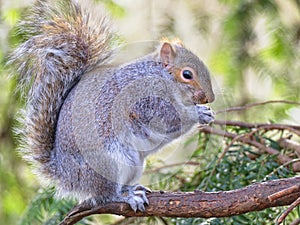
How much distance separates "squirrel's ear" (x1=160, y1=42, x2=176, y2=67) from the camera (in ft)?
5.05

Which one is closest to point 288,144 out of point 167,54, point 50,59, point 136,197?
point 167,54

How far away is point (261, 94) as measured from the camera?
7.76 ft

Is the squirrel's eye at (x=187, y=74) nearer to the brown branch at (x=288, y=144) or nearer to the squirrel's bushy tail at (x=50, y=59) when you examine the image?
the squirrel's bushy tail at (x=50, y=59)

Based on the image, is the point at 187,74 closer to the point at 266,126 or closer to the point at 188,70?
the point at 188,70

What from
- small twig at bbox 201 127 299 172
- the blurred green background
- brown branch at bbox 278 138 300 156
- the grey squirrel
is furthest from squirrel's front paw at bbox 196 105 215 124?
the blurred green background

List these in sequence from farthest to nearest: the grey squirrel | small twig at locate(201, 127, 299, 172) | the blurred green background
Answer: the blurred green background < small twig at locate(201, 127, 299, 172) < the grey squirrel

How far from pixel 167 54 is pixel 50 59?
0.92 ft

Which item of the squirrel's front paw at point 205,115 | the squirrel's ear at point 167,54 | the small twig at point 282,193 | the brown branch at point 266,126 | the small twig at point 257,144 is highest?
the squirrel's ear at point 167,54

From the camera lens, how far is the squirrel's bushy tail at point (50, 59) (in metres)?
1.48

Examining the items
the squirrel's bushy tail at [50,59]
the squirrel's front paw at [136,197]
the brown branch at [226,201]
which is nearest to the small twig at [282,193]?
the brown branch at [226,201]

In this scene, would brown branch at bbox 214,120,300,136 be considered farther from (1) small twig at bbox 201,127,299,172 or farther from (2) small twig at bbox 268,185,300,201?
(2) small twig at bbox 268,185,300,201

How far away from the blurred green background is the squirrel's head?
36 centimetres

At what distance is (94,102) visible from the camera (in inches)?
57.7

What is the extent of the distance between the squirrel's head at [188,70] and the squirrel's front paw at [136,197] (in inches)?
9.6
